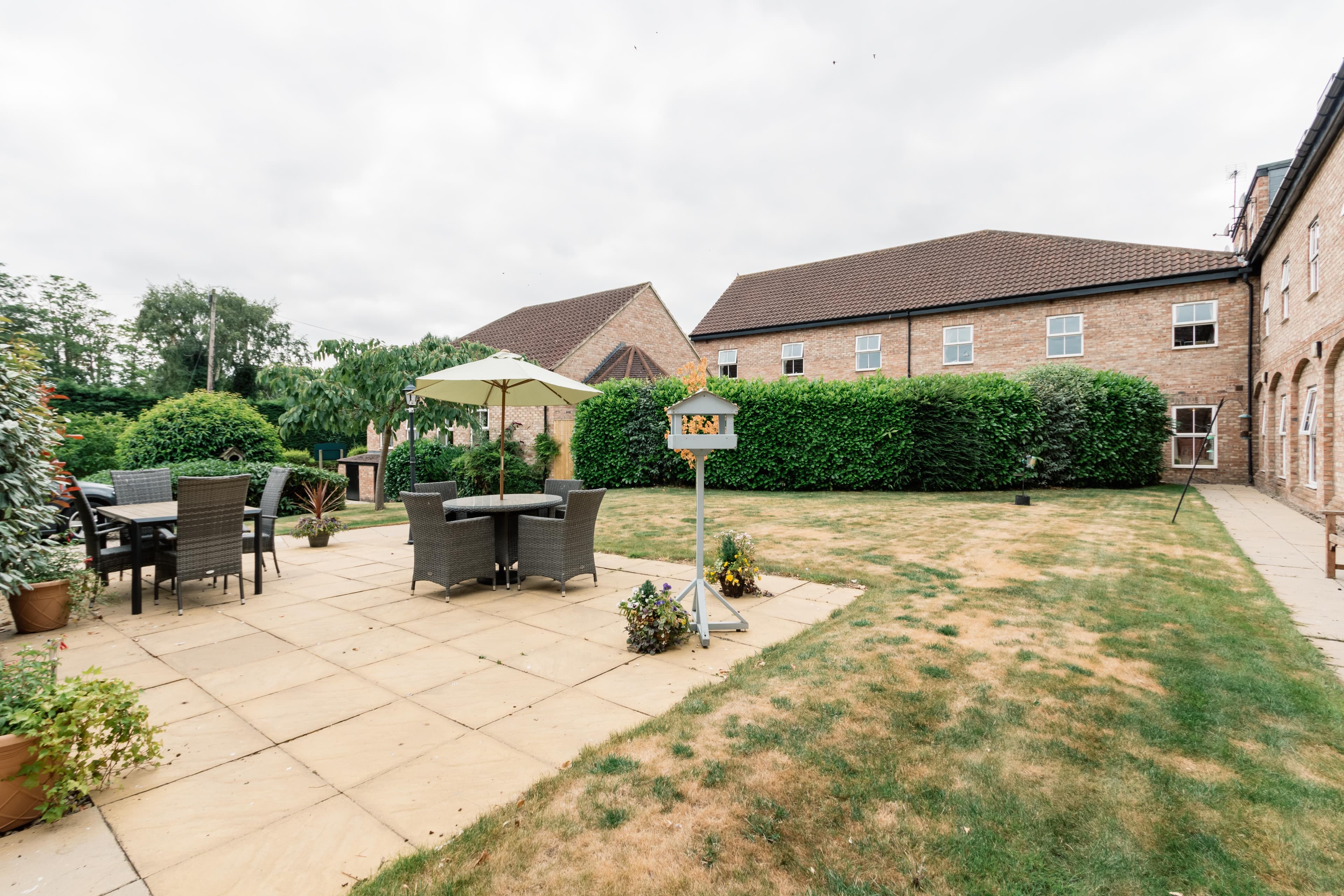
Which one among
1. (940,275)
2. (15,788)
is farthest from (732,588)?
(940,275)

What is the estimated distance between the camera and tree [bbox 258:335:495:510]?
43.3 feet

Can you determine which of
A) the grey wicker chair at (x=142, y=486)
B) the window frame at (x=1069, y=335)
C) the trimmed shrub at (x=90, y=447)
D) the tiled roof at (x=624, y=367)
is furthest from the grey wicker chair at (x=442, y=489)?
the window frame at (x=1069, y=335)

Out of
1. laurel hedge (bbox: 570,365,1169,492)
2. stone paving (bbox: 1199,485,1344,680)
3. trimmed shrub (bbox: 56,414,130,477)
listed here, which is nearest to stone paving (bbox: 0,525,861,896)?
stone paving (bbox: 1199,485,1344,680)

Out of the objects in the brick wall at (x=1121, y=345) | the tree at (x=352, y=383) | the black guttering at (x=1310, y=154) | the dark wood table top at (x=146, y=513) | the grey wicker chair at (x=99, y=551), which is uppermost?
the black guttering at (x=1310, y=154)

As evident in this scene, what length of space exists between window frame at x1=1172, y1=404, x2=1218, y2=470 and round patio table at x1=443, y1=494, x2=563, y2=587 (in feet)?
60.8

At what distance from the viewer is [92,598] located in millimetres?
5191

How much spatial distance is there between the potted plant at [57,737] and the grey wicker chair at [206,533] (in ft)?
8.90

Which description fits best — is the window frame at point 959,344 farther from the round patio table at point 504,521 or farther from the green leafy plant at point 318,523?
the green leafy plant at point 318,523

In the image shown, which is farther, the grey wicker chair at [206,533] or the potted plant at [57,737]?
the grey wicker chair at [206,533]

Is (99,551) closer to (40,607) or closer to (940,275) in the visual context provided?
(40,607)

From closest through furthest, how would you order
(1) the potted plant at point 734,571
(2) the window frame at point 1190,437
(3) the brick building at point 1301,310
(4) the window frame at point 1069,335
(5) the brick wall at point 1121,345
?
(1) the potted plant at point 734,571 < (3) the brick building at point 1301,310 < (5) the brick wall at point 1121,345 < (2) the window frame at point 1190,437 < (4) the window frame at point 1069,335

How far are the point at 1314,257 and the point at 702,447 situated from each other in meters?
13.6

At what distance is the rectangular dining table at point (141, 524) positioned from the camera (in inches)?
201

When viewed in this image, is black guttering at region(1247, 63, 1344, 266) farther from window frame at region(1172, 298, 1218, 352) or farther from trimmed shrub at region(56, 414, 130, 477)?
trimmed shrub at region(56, 414, 130, 477)
